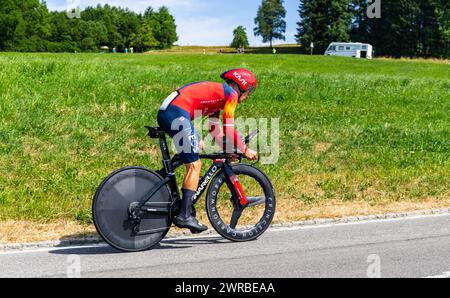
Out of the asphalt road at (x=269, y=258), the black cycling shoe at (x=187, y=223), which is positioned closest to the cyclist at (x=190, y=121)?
the black cycling shoe at (x=187, y=223)

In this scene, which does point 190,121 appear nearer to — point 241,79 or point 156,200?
point 241,79

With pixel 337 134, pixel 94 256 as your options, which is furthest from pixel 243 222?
pixel 337 134

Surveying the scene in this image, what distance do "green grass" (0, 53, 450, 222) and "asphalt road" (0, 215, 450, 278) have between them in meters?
1.78

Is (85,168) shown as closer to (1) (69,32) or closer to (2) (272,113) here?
(2) (272,113)

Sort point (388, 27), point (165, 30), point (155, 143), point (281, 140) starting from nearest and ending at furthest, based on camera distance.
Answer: point (155, 143)
point (281, 140)
point (388, 27)
point (165, 30)

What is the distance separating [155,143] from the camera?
477 inches

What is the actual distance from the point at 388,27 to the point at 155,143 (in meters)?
85.9

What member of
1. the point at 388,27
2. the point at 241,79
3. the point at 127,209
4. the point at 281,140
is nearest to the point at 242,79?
the point at 241,79

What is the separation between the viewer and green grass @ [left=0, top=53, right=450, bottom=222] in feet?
31.4

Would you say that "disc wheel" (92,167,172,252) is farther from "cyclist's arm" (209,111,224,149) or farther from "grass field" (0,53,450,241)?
"grass field" (0,53,450,241)

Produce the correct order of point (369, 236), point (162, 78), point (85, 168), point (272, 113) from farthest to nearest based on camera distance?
point (162, 78)
point (272, 113)
point (85, 168)
point (369, 236)

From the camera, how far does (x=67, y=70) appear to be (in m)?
16.9

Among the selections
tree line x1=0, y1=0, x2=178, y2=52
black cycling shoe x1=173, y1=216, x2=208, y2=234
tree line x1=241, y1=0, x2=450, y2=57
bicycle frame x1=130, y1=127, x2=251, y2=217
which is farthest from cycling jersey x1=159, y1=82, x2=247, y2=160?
tree line x1=241, y1=0, x2=450, y2=57

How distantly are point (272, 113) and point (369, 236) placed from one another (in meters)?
8.62
